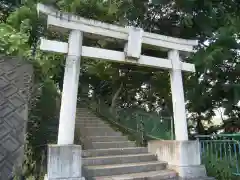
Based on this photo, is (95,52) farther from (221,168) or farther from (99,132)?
(221,168)

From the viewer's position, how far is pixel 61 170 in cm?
476

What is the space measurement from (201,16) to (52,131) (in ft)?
20.2

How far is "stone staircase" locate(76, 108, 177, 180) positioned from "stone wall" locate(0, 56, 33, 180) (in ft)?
4.96

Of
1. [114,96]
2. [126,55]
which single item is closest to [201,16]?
[126,55]

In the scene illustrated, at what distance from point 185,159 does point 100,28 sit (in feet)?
11.9

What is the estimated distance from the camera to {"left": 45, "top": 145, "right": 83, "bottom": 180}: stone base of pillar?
4.70 meters

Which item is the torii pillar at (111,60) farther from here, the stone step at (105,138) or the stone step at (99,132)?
the stone step at (99,132)

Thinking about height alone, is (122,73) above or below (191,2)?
below

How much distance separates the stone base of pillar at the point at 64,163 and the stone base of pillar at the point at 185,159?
2.41 m

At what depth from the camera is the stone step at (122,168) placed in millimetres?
5394

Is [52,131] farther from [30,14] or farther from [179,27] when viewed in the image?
[179,27]

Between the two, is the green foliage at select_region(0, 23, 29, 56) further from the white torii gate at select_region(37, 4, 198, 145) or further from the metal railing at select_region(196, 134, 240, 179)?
the metal railing at select_region(196, 134, 240, 179)

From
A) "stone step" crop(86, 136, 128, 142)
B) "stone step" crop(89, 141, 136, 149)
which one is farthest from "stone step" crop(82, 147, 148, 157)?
"stone step" crop(86, 136, 128, 142)

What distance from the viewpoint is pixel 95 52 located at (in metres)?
5.63
